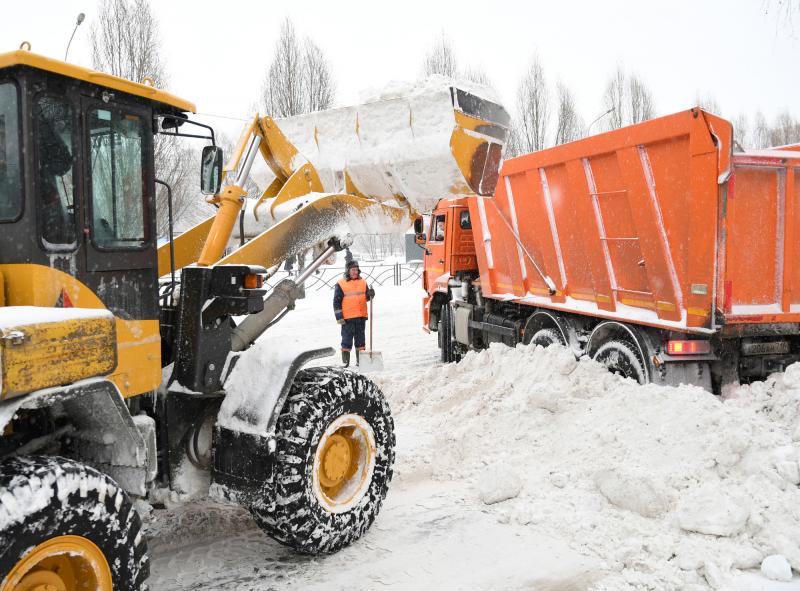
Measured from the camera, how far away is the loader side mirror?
11.1 feet

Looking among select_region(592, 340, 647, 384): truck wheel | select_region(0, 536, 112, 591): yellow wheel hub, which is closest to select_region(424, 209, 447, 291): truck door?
select_region(592, 340, 647, 384): truck wheel

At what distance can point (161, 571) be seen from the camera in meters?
3.64

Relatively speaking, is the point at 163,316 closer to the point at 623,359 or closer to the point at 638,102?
the point at 623,359

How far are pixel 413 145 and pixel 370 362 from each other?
5.43 metres

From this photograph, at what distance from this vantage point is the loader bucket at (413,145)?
422cm

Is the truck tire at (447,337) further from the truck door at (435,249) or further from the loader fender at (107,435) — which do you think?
the loader fender at (107,435)

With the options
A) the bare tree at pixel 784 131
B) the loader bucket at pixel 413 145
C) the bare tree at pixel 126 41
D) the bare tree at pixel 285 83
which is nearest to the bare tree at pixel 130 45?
the bare tree at pixel 126 41

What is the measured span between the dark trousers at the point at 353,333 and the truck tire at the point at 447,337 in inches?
51.9

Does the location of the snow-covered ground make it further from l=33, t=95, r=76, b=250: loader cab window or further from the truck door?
the truck door

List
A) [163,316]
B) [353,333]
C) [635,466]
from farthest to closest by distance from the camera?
[353,333] → [635,466] → [163,316]

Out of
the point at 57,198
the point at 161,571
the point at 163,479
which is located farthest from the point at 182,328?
the point at 161,571

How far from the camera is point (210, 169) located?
11.2ft

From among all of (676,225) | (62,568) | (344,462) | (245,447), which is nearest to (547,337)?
(676,225)


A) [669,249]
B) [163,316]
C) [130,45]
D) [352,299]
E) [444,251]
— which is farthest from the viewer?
[130,45]
